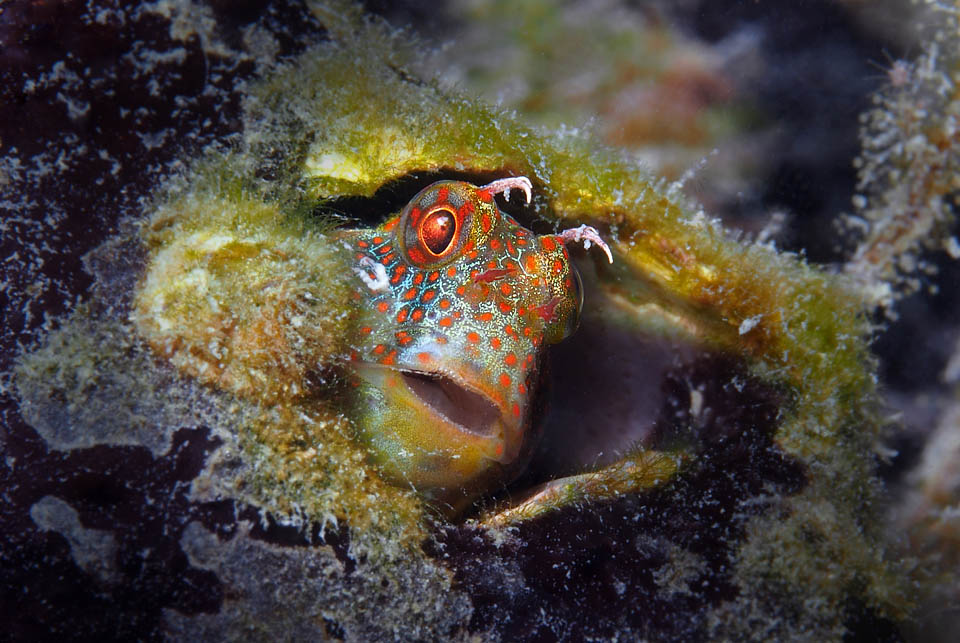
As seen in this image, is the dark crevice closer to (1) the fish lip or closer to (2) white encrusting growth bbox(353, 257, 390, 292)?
(2) white encrusting growth bbox(353, 257, 390, 292)

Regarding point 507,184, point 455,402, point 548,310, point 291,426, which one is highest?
A: point 507,184

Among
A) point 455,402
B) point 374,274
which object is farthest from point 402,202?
point 455,402

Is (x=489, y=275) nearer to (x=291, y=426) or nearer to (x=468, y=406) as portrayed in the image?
(x=468, y=406)

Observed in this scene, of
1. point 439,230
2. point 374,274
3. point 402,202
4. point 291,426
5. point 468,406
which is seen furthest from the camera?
point 402,202

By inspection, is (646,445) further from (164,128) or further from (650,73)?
(164,128)

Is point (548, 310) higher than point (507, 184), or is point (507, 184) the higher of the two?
point (507, 184)

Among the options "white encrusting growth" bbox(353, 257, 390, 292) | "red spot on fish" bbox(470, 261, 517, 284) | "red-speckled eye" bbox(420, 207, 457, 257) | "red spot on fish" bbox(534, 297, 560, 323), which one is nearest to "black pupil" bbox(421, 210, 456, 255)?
"red-speckled eye" bbox(420, 207, 457, 257)

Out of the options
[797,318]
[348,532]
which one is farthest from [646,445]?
[348,532]
